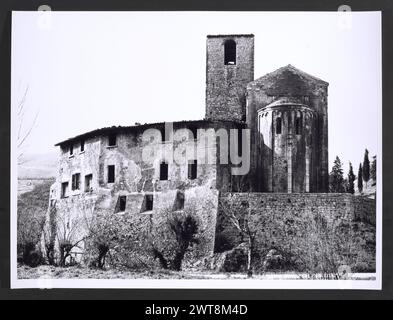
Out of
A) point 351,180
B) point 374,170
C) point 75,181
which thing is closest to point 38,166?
point 75,181

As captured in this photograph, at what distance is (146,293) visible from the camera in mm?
12875

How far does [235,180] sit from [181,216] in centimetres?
101

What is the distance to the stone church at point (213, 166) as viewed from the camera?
13.4 metres

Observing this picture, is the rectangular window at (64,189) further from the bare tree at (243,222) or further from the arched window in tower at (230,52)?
the arched window in tower at (230,52)

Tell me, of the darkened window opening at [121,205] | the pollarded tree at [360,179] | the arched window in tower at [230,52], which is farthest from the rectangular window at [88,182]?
the pollarded tree at [360,179]

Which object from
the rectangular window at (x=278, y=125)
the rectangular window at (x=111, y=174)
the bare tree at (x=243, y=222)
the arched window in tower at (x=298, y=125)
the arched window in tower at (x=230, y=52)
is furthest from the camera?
the arched window in tower at (x=298, y=125)

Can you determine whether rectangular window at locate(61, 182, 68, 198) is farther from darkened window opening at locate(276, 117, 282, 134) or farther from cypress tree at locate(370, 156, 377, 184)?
cypress tree at locate(370, 156, 377, 184)

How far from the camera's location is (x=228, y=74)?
1605 centimetres

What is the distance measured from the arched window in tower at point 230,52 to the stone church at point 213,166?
0.03 meters
